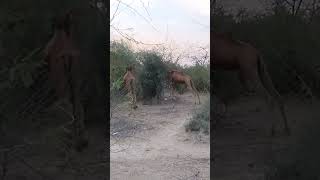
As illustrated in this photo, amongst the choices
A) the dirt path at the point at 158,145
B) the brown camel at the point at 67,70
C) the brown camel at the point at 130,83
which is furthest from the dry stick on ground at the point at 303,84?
the brown camel at the point at 67,70

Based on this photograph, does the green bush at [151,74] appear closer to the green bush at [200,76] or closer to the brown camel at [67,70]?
the green bush at [200,76]

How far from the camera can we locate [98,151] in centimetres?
168

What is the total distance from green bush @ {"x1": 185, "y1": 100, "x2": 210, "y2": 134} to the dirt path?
0.03m

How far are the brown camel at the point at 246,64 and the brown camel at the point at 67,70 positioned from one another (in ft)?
1.67

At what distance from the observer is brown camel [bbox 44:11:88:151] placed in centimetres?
157

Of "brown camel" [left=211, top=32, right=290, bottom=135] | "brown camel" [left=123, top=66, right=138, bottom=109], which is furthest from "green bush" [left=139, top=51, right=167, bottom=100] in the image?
"brown camel" [left=211, top=32, right=290, bottom=135]

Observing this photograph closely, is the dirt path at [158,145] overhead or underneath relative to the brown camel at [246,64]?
underneath

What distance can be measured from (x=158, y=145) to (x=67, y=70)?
560 mm

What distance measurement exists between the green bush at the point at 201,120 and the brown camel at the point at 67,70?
0.49 metres

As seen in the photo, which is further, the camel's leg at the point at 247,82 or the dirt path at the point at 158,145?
the dirt path at the point at 158,145

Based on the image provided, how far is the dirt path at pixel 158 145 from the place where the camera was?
1865 millimetres

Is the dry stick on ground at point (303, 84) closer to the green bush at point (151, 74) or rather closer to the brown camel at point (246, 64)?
the brown camel at point (246, 64)

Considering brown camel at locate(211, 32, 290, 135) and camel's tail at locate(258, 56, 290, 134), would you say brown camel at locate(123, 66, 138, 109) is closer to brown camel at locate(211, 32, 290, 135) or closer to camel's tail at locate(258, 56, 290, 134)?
brown camel at locate(211, 32, 290, 135)

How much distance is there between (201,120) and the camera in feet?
6.22
